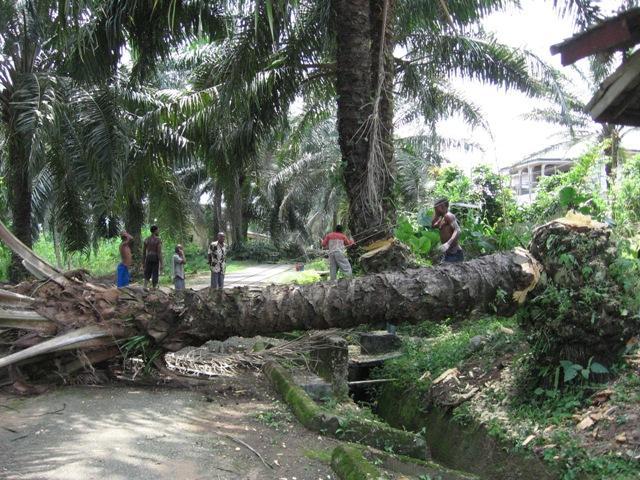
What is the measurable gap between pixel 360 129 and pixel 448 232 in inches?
78.6

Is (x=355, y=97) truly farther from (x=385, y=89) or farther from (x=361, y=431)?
(x=361, y=431)

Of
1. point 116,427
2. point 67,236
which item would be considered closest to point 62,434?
point 116,427

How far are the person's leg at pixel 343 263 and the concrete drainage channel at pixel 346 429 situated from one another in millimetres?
2611

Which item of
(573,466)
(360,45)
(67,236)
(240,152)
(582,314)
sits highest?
(360,45)

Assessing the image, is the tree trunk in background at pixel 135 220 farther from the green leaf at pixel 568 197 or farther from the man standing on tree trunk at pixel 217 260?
the green leaf at pixel 568 197

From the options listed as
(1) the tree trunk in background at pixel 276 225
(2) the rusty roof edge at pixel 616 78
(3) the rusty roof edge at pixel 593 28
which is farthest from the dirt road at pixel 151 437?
(1) the tree trunk in background at pixel 276 225

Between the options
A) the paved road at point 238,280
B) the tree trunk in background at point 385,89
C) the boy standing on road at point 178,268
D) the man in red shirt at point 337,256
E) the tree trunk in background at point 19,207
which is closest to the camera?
the tree trunk in background at point 385,89

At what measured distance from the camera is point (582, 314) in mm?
5410

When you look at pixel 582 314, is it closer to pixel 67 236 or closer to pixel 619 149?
pixel 67 236

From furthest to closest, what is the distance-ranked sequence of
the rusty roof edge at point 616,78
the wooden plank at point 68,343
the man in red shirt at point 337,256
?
the man in red shirt at point 337,256
the wooden plank at point 68,343
the rusty roof edge at point 616,78

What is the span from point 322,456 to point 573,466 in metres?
1.93

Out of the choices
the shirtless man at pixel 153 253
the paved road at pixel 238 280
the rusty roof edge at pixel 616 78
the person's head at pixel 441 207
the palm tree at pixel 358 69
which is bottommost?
the paved road at pixel 238 280

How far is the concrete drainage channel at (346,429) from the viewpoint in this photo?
4316 millimetres

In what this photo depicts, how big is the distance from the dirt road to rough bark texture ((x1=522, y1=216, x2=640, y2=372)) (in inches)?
92.0
